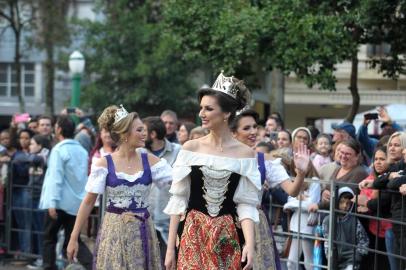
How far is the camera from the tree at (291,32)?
1848cm

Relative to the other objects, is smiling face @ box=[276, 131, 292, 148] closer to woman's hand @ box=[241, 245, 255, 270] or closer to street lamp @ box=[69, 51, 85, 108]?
woman's hand @ box=[241, 245, 255, 270]

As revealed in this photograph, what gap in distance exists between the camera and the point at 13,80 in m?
45.1

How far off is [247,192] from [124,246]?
2.02m

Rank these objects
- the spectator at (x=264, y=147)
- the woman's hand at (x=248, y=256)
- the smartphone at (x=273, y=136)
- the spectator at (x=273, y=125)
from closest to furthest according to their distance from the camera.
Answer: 1. the woman's hand at (x=248, y=256)
2. the spectator at (x=264, y=147)
3. the smartphone at (x=273, y=136)
4. the spectator at (x=273, y=125)

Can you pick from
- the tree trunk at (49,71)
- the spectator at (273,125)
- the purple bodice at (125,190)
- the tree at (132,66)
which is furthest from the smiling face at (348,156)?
the tree trunk at (49,71)

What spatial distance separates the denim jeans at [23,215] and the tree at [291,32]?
6356 millimetres

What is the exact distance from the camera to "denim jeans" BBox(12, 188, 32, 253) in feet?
46.6

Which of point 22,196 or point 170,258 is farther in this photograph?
point 22,196

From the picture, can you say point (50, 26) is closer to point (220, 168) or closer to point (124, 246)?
point (124, 246)

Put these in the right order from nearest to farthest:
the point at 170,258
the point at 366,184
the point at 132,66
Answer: the point at 170,258 → the point at 366,184 → the point at 132,66

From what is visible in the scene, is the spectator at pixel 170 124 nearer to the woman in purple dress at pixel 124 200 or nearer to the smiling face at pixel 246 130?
the woman in purple dress at pixel 124 200

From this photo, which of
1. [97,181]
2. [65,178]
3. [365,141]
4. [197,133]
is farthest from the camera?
[365,141]

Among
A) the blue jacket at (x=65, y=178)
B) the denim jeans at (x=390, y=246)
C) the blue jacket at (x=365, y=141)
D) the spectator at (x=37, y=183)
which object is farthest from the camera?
the spectator at (x=37, y=183)

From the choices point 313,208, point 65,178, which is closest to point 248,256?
point 313,208
